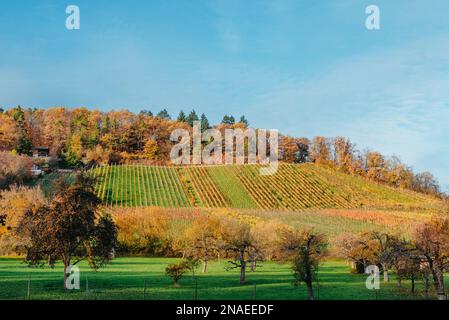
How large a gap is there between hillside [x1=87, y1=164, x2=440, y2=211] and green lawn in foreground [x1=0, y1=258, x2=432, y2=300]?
55.6 metres

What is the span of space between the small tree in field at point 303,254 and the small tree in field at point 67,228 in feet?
40.7

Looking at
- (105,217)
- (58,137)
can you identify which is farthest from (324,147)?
(105,217)

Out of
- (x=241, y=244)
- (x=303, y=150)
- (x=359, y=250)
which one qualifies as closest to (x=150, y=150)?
(x=303, y=150)

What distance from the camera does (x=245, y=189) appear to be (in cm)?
11625

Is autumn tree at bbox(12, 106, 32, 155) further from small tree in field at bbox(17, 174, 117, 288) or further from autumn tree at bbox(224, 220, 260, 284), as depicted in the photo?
small tree in field at bbox(17, 174, 117, 288)

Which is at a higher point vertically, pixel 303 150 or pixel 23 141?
pixel 23 141

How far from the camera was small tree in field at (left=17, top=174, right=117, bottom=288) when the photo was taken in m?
31.1

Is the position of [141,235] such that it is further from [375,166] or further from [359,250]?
[375,166]

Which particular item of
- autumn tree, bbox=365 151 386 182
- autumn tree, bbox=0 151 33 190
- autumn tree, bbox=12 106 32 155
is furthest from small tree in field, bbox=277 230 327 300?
autumn tree, bbox=12 106 32 155

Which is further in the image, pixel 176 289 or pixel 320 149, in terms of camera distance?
pixel 320 149

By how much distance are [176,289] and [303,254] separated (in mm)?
9388

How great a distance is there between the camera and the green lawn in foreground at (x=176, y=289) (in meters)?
30.1

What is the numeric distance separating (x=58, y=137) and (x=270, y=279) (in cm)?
12297
